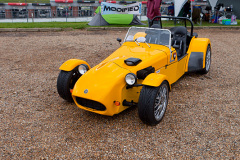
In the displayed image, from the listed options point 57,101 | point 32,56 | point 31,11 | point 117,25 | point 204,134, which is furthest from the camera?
point 31,11

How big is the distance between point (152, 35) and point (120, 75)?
167 centimetres

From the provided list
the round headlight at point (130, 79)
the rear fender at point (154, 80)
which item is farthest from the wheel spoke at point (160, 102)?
the round headlight at point (130, 79)

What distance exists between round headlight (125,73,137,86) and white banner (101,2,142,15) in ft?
35.6

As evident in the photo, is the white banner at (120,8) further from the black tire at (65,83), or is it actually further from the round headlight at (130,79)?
the round headlight at (130,79)

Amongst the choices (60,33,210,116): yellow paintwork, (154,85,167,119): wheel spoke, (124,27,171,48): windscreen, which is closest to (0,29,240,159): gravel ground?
(154,85,167,119): wheel spoke

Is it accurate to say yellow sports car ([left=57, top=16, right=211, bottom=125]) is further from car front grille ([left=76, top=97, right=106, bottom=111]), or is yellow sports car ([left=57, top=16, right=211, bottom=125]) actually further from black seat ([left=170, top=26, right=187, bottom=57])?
black seat ([left=170, top=26, right=187, bottom=57])

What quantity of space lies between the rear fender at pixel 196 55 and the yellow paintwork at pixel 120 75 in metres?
0.67

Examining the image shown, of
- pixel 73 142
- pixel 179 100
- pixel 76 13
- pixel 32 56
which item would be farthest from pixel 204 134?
pixel 76 13

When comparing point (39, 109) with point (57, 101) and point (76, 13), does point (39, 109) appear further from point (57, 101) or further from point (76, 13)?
point (76, 13)

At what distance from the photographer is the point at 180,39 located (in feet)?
19.8

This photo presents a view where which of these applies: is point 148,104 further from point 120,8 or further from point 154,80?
point 120,8

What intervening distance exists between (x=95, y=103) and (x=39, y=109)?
4.31 feet

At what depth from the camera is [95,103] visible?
371 cm

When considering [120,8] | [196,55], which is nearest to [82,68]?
[196,55]
